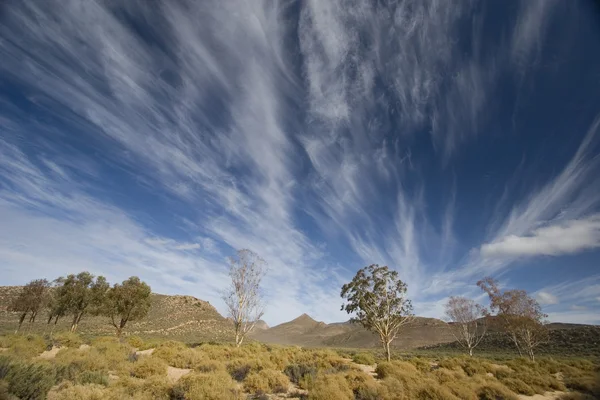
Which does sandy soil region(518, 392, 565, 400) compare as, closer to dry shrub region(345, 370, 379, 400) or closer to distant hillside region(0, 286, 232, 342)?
dry shrub region(345, 370, 379, 400)

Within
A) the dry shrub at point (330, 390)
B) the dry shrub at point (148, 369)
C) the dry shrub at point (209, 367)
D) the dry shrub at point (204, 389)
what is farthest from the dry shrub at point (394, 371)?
the dry shrub at point (148, 369)

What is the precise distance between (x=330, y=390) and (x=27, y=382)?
9.63 metres

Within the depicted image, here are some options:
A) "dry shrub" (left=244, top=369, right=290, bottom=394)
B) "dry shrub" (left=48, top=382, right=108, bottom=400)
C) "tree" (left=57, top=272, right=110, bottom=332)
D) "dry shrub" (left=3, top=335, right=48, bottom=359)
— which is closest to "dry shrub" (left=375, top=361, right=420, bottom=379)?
"dry shrub" (left=244, top=369, right=290, bottom=394)

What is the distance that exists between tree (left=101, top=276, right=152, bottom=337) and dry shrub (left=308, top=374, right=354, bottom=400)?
30.7m

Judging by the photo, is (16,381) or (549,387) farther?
(549,387)

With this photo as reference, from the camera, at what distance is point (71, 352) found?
→ 49.4ft

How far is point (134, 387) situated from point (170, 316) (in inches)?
2950

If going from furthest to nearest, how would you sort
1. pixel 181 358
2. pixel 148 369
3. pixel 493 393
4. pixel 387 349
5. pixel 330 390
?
pixel 387 349, pixel 181 358, pixel 148 369, pixel 493 393, pixel 330 390

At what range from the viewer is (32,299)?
36750mm

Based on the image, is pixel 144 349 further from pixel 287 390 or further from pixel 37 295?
pixel 37 295

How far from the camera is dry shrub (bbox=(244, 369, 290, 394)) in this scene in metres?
11.1

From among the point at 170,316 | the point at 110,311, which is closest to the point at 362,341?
the point at 170,316

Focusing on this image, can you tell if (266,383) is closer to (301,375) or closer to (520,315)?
(301,375)

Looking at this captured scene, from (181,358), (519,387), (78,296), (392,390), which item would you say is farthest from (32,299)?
(519,387)
